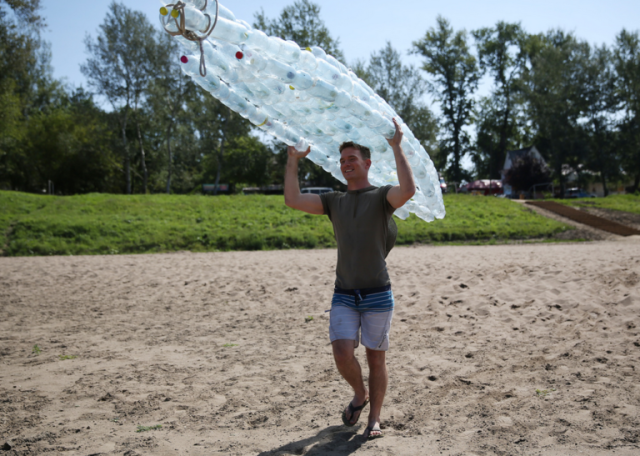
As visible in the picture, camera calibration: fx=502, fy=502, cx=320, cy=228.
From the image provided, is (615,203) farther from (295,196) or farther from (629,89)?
(295,196)

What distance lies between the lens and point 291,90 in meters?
3.71

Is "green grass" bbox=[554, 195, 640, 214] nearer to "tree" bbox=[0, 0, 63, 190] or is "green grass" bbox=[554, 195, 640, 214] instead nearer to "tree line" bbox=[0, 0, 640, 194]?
"tree line" bbox=[0, 0, 640, 194]

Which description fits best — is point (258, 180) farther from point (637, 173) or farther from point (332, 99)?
point (332, 99)

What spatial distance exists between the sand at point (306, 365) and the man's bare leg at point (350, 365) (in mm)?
253

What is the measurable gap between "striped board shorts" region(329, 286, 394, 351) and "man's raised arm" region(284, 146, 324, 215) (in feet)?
2.20

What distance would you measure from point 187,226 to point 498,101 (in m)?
52.1

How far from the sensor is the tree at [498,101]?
194ft

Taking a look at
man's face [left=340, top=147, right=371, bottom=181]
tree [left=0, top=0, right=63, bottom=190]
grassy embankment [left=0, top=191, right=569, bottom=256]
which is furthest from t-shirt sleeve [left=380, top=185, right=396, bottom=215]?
tree [left=0, top=0, right=63, bottom=190]

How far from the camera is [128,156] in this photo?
1439 inches

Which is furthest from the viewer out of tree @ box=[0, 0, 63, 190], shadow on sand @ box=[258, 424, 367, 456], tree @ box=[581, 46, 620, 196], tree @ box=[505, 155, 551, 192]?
tree @ box=[505, 155, 551, 192]

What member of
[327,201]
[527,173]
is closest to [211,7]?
[327,201]

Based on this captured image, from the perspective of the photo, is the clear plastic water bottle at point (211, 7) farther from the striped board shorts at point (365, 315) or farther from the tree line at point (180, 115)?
the tree line at point (180, 115)

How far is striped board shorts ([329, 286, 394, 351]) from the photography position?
347 centimetres

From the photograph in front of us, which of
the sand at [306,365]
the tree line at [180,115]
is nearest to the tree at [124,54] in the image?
the tree line at [180,115]
